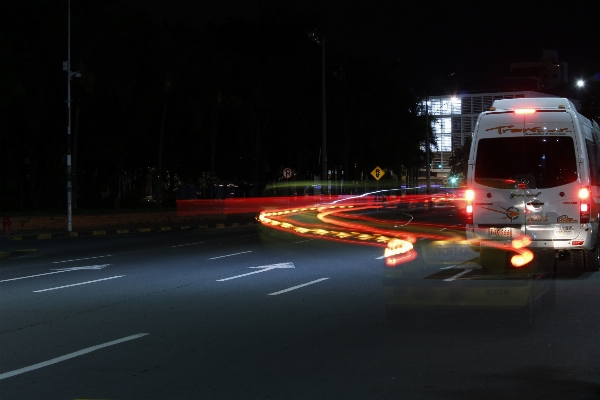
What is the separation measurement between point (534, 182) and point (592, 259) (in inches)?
75.6

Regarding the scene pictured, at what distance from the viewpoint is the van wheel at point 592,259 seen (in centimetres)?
1575

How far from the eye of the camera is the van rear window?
1520 cm

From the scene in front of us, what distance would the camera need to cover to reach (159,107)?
4325 cm

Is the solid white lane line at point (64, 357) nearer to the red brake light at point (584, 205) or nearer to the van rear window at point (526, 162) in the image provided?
the van rear window at point (526, 162)

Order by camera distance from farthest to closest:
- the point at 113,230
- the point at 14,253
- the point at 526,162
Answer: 1. the point at 113,230
2. the point at 14,253
3. the point at 526,162

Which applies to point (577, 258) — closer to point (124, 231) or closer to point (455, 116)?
point (124, 231)

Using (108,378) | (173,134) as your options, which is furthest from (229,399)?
(173,134)

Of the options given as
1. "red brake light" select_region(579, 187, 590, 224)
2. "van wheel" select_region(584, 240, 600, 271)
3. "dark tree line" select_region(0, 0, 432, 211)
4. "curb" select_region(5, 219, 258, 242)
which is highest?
"dark tree line" select_region(0, 0, 432, 211)

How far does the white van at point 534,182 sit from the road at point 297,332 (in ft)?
2.53

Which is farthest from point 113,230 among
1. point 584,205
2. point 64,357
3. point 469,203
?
point 64,357

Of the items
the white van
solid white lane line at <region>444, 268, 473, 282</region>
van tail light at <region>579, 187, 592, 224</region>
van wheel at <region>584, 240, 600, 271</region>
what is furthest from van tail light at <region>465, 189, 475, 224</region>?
van wheel at <region>584, 240, 600, 271</region>

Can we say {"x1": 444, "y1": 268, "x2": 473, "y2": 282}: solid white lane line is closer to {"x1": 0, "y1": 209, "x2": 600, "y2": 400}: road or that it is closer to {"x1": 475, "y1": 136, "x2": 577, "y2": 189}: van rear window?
{"x1": 0, "y1": 209, "x2": 600, "y2": 400}: road

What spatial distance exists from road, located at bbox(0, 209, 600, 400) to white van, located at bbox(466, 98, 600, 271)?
77 centimetres

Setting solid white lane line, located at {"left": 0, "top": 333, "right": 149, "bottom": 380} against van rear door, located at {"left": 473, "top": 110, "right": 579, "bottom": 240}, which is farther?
van rear door, located at {"left": 473, "top": 110, "right": 579, "bottom": 240}
